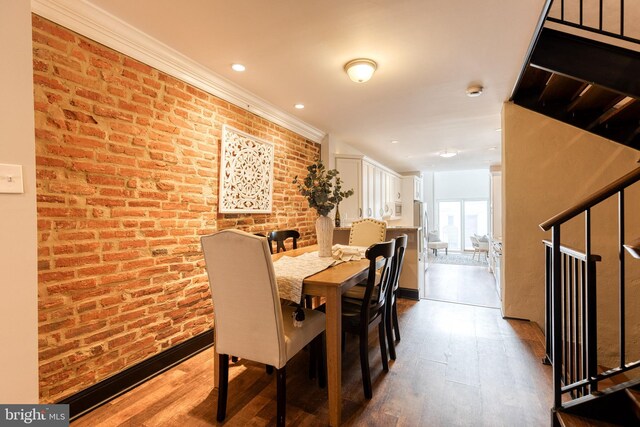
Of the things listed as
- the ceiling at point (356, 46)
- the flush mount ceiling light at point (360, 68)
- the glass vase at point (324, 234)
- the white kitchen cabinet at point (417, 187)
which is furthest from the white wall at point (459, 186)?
the glass vase at point (324, 234)

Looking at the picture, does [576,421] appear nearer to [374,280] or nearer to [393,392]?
[393,392]

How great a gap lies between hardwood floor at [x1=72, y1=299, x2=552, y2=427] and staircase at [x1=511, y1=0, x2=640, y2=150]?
205cm

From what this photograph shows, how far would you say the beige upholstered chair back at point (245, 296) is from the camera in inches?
57.3

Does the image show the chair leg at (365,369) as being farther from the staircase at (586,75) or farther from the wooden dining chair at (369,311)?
the staircase at (586,75)

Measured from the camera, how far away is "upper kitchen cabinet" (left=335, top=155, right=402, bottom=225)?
4.79 meters

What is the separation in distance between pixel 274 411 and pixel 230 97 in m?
2.70

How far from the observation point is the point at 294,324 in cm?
171

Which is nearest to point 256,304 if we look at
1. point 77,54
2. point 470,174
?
point 77,54

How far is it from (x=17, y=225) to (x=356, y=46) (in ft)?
7.47

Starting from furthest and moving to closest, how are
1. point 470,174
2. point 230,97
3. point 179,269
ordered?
point 470,174, point 230,97, point 179,269

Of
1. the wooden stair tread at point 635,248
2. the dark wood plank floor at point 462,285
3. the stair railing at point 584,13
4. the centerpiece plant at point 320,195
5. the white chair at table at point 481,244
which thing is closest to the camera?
the wooden stair tread at point 635,248

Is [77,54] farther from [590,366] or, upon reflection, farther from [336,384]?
[590,366]

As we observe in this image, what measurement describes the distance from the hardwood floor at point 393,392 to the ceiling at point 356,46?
2.44m

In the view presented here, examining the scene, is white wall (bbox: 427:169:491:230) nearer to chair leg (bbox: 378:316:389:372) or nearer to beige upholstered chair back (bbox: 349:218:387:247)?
beige upholstered chair back (bbox: 349:218:387:247)
